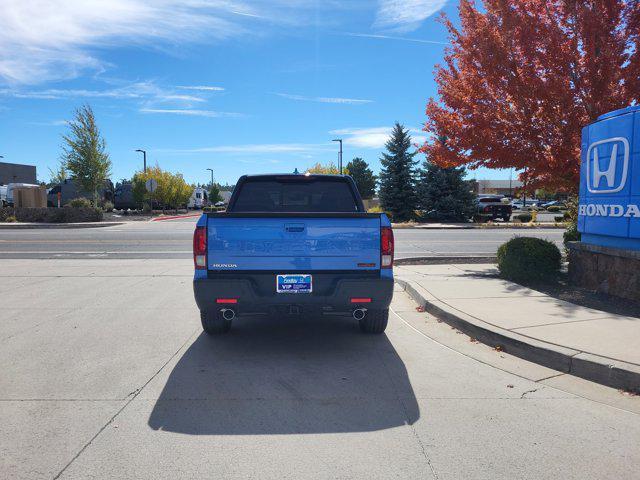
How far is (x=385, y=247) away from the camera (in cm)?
523

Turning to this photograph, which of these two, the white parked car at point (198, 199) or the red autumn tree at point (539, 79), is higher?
the red autumn tree at point (539, 79)

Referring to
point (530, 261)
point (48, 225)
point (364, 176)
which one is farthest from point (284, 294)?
point (364, 176)

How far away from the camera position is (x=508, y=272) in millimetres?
9422

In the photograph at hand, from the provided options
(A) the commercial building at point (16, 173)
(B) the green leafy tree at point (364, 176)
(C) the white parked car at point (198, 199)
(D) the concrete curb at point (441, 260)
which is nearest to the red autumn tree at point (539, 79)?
(D) the concrete curb at point (441, 260)

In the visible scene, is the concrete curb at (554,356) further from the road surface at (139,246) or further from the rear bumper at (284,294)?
the road surface at (139,246)

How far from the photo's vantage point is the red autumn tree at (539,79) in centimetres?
940

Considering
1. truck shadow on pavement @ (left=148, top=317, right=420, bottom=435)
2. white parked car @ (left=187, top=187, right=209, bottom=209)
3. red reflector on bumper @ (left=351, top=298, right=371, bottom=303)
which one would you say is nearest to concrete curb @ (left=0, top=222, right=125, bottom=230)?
truck shadow on pavement @ (left=148, top=317, right=420, bottom=435)

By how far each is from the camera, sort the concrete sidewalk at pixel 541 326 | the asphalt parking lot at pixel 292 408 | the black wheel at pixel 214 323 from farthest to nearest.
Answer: the black wheel at pixel 214 323, the concrete sidewalk at pixel 541 326, the asphalt parking lot at pixel 292 408

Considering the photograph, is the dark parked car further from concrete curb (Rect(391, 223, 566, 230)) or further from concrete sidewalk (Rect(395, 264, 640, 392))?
concrete sidewalk (Rect(395, 264, 640, 392))

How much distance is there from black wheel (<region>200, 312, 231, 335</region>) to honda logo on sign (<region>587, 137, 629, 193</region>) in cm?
611

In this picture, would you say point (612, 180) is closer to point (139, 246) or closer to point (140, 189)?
point (139, 246)

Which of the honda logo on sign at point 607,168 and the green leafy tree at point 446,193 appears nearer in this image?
the honda logo on sign at point 607,168

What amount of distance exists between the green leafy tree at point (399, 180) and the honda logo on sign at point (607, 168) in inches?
1000

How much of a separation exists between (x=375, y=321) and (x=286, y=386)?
1.90 metres
